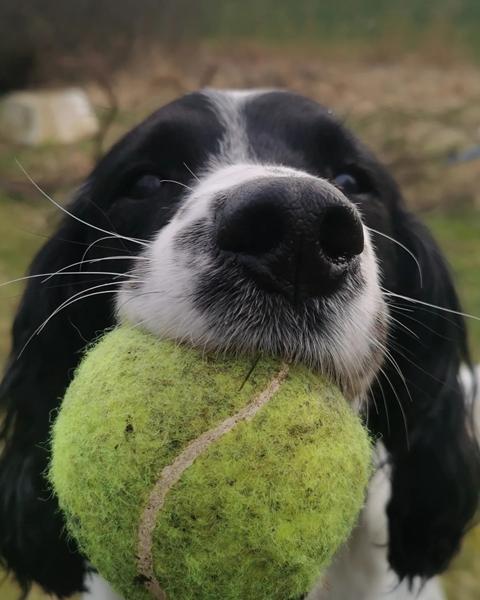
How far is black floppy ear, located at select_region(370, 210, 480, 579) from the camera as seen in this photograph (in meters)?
2.10

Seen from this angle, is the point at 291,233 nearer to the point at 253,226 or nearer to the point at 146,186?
the point at 253,226

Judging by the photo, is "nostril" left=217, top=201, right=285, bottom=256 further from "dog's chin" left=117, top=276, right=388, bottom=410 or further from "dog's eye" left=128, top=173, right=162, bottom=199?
"dog's eye" left=128, top=173, right=162, bottom=199

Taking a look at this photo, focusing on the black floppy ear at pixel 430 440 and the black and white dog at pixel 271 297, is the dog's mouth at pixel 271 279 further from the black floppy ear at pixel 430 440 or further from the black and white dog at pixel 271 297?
the black floppy ear at pixel 430 440

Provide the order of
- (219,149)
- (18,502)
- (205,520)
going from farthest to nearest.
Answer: (18,502), (219,149), (205,520)

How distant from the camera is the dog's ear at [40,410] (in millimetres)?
1955

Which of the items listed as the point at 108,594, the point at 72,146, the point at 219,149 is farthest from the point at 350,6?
the point at 108,594

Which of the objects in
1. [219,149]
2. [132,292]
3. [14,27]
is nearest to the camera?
[132,292]

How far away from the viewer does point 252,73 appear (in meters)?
8.25

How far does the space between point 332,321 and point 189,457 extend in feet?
1.34

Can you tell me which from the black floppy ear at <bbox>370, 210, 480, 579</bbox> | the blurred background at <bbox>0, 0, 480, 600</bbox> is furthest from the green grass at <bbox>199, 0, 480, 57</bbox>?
the black floppy ear at <bbox>370, 210, 480, 579</bbox>

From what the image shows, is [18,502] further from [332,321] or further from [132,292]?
[332,321]

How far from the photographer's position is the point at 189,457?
992mm

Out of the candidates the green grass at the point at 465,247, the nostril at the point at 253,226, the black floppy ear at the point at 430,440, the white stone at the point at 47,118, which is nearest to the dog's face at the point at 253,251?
the nostril at the point at 253,226

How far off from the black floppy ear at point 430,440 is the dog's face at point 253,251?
0.56 m
